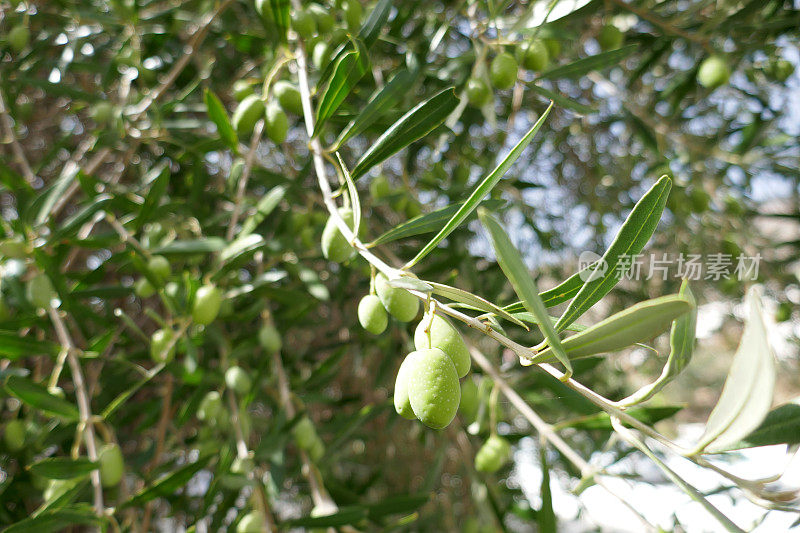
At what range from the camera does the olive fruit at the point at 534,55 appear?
91 cm

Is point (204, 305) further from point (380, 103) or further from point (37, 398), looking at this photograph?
point (380, 103)

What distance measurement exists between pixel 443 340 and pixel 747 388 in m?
0.23

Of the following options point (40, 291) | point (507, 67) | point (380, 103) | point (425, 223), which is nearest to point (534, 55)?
point (507, 67)

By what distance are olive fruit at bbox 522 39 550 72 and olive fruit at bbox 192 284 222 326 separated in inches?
24.2

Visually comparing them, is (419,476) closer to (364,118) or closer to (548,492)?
(548,492)

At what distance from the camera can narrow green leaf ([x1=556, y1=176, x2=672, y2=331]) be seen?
1.66ft

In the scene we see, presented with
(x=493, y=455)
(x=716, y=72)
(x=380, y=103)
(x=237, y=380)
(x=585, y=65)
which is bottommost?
(x=493, y=455)

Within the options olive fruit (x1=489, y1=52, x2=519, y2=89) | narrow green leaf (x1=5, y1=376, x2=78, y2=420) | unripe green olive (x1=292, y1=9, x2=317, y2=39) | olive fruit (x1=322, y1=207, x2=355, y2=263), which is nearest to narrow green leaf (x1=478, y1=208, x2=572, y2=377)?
olive fruit (x1=322, y1=207, x2=355, y2=263)

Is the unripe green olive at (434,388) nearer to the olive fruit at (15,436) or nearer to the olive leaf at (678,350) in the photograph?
the olive leaf at (678,350)

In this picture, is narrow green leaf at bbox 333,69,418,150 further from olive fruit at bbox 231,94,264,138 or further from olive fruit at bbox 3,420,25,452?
olive fruit at bbox 3,420,25,452

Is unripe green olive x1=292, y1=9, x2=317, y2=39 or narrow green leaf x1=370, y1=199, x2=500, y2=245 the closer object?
narrow green leaf x1=370, y1=199, x2=500, y2=245

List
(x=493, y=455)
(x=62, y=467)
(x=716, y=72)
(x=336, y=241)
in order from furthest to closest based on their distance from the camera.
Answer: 1. (x=716, y=72)
2. (x=493, y=455)
3. (x=62, y=467)
4. (x=336, y=241)

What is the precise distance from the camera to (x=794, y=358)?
7.74 ft

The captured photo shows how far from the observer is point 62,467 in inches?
33.9
